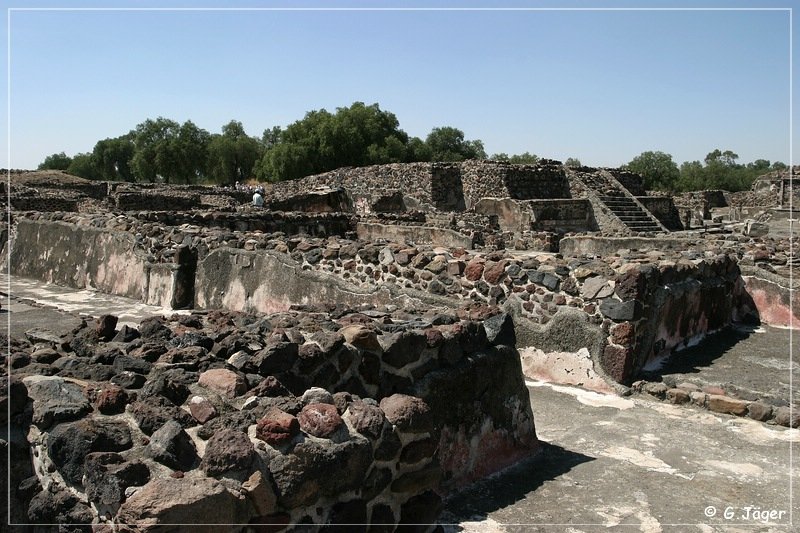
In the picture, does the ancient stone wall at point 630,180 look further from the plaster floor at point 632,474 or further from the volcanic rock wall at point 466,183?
the plaster floor at point 632,474

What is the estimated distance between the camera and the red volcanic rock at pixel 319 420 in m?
2.40

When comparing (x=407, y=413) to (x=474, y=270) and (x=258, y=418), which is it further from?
(x=474, y=270)

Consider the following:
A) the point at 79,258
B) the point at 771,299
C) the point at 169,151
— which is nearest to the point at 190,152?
the point at 169,151

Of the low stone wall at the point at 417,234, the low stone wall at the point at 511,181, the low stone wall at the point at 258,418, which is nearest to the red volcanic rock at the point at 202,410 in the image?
the low stone wall at the point at 258,418

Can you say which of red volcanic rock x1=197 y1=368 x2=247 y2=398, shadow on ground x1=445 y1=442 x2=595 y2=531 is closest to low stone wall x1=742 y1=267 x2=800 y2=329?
shadow on ground x1=445 y1=442 x2=595 y2=531

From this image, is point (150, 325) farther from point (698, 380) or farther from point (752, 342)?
point (752, 342)

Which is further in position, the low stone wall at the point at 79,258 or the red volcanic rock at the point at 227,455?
the low stone wall at the point at 79,258

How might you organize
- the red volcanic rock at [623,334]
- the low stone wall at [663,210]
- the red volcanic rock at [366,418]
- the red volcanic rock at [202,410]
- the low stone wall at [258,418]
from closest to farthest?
the low stone wall at [258,418] → the red volcanic rock at [202,410] → the red volcanic rock at [366,418] → the red volcanic rock at [623,334] → the low stone wall at [663,210]

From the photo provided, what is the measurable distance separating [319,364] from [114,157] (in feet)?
199

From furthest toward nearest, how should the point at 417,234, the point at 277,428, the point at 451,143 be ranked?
1. the point at 451,143
2. the point at 417,234
3. the point at 277,428

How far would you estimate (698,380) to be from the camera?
5.59 m

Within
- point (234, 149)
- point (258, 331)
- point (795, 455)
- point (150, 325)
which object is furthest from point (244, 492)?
point (234, 149)

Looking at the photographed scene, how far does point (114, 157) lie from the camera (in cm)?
5819

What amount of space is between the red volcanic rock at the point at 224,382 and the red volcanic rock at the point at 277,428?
1.05 feet
